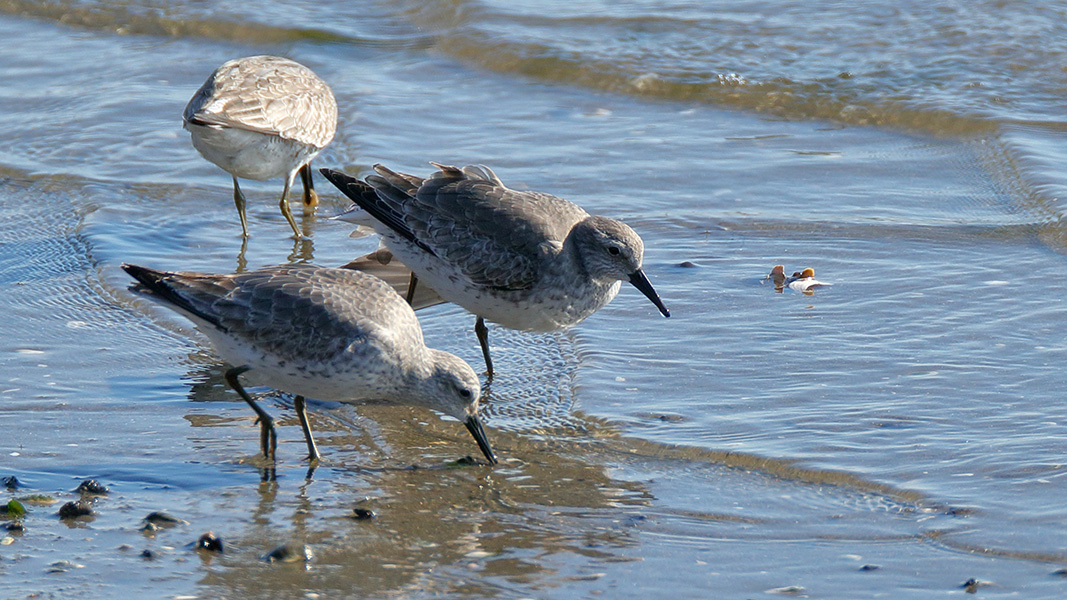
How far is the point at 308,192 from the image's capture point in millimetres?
8617

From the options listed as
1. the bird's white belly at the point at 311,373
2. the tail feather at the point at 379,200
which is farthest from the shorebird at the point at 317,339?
the tail feather at the point at 379,200

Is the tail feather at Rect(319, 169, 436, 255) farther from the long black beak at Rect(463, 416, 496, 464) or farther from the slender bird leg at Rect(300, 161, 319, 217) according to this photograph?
the slender bird leg at Rect(300, 161, 319, 217)

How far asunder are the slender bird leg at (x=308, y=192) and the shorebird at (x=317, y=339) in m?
3.56

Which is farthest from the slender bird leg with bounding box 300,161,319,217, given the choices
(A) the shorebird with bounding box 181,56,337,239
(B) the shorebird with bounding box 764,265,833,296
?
(B) the shorebird with bounding box 764,265,833,296

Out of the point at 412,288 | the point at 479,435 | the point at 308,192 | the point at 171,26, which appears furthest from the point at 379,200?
the point at 171,26

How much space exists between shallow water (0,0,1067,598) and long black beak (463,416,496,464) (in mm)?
83

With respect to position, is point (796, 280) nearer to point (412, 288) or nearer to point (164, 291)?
point (412, 288)

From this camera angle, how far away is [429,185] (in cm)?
622

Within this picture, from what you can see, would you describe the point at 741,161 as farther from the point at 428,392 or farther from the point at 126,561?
the point at 126,561

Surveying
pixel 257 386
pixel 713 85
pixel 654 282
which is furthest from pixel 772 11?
pixel 257 386

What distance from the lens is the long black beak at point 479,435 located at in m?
4.92

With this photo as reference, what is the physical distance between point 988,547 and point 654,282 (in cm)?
300

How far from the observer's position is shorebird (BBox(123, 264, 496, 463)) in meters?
4.80

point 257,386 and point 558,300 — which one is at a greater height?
point 558,300
